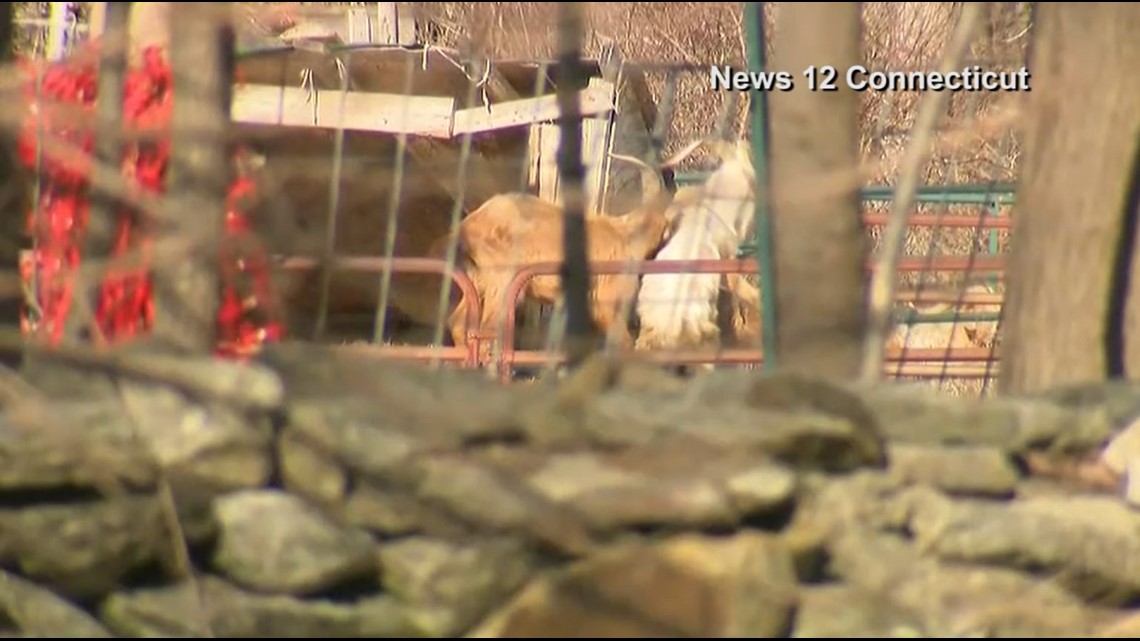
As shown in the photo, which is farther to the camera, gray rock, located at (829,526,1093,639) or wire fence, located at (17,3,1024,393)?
wire fence, located at (17,3,1024,393)

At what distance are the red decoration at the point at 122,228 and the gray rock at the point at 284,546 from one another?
442mm

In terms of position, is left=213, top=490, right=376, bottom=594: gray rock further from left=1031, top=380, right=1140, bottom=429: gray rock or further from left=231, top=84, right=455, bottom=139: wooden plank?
left=231, top=84, right=455, bottom=139: wooden plank

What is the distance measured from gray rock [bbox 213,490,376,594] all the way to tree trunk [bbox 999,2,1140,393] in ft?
4.56

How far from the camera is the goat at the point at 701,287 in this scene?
22.2 feet

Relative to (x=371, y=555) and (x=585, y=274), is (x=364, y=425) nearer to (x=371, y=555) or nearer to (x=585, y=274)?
(x=371, y=555)

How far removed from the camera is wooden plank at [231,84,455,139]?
480 centimetres

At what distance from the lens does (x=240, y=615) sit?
8.80 ft

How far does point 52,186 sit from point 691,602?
1.65 metres

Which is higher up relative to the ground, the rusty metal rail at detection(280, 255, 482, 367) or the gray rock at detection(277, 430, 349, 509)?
the rusty metal rail at detection(280, 255, 482, 367)

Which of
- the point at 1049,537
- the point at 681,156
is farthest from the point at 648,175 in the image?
the point at 1049,537

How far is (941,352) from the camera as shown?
237 inches

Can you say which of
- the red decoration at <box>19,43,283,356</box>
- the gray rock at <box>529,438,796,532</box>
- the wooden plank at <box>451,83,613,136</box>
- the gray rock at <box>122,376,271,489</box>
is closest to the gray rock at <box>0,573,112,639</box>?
the gray rock at <box>122,376,271,489</box>

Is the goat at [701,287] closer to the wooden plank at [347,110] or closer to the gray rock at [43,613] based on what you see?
the wooden plank at [347,110]

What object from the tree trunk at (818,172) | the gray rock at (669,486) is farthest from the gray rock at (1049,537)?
the tree trunk at (818,172)
